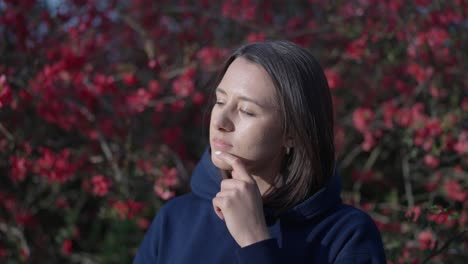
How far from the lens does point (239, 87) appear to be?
1.30m

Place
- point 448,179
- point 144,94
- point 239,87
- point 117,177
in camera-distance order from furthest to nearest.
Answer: point 448,179 → point 144,94 → point 117,177 → point 239,87

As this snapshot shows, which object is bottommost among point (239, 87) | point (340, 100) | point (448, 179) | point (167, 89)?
point (448, 179)

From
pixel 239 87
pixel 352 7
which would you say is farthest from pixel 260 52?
pixel 352 7

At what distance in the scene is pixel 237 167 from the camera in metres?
1.26

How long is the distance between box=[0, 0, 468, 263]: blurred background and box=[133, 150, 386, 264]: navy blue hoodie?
0.86 metres

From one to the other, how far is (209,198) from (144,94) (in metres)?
1.49

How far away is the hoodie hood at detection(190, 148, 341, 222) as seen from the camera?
130 cm

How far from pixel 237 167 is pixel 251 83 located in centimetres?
22

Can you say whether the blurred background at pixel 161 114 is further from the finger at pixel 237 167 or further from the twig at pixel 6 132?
the finger at pixel 237 167

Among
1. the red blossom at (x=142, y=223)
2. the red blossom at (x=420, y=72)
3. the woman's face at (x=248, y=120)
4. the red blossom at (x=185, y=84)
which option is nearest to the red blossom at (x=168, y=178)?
the red blossom at (x=185, y=84)

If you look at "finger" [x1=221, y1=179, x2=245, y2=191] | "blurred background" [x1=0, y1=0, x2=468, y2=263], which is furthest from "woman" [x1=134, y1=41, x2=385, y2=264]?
"blurred background" [x1=0, y1=0, x2=468, y2=263]

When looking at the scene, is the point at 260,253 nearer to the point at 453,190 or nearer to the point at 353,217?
the point at 353,217

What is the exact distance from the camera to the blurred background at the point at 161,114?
2.57m

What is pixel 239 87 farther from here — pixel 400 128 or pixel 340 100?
pixel 340 100
